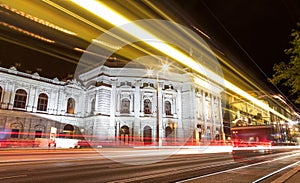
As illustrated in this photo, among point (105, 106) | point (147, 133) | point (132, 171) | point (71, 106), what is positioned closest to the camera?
point (132, 171)

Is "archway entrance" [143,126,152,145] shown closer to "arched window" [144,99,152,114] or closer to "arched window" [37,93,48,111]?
"arched window" [144,99,152,114]

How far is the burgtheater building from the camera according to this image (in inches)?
1252

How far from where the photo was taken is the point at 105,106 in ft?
122

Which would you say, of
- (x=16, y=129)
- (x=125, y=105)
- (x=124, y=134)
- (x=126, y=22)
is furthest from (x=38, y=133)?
(x=126, y=22)

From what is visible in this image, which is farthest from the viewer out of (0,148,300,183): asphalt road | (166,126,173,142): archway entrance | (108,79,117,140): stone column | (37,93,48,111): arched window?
(166,126,173,142): archway entrance

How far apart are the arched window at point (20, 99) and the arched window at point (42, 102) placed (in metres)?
2.26

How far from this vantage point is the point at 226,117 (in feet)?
180

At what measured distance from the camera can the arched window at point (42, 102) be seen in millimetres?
34562

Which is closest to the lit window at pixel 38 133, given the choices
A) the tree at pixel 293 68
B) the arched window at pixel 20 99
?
the arched window at pixel 20 99

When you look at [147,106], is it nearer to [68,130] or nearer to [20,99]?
[68,130]

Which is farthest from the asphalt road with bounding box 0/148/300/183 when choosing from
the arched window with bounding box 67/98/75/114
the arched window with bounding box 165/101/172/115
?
the arched window with bounding box 165/101/172/115

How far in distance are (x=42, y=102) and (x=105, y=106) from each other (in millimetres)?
10250

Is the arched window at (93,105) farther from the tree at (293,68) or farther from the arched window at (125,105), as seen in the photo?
the tree at (293,68)

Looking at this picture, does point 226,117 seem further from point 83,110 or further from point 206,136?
point 83,110
